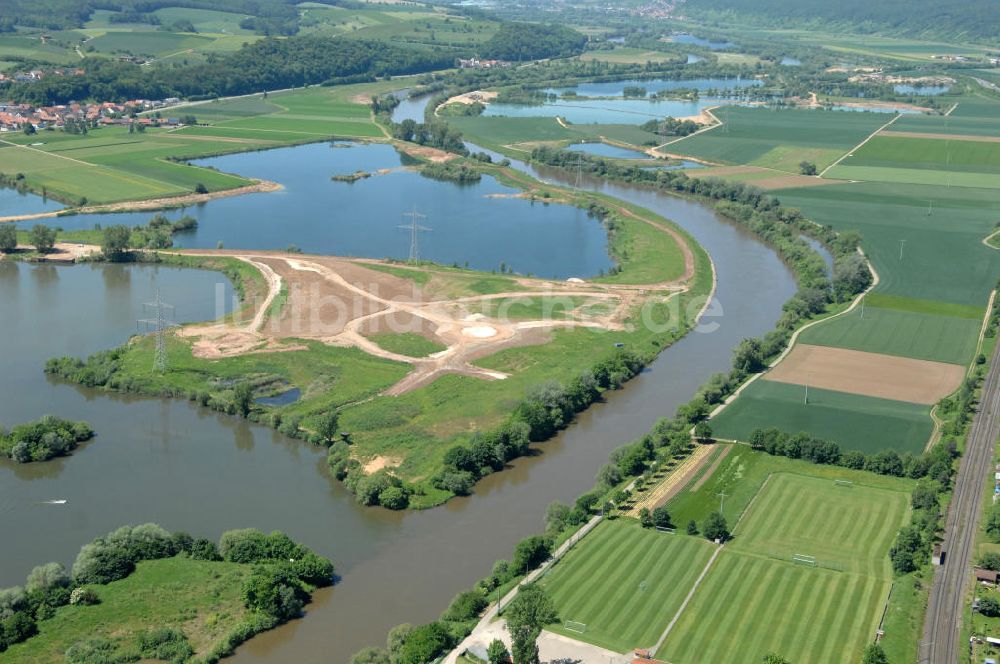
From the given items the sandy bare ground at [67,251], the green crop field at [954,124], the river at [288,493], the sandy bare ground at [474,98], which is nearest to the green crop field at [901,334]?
the river at [288,493]

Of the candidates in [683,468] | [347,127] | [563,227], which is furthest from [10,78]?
[683,468]

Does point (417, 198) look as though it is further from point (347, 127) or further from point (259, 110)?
point (259, 110)

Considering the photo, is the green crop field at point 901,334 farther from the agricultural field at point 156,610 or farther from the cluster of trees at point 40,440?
the cluster of trees at point 40,440

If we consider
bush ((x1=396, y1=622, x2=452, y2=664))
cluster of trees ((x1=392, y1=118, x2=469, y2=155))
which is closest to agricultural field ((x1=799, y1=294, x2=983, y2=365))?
bush ((x1=396, y1=622, x2=452, y2=664))

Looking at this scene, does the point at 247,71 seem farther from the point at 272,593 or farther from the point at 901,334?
the point at 272,593

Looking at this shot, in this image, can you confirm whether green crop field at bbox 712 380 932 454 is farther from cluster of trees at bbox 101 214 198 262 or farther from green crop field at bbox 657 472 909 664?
cluster of trees at bbox 101 214 198 262

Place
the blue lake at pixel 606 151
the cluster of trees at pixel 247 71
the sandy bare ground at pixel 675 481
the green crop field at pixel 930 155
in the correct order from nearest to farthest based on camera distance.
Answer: the sandy bare ground at pixel 675 481 → the green crop field at pixel 930 155 → the blue lake at pixel 606 151 → the cluster of trees at pixel 247 71
